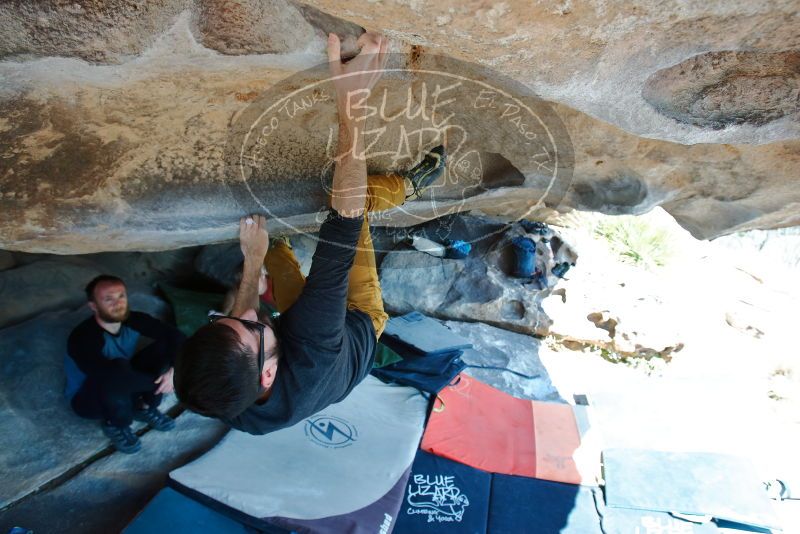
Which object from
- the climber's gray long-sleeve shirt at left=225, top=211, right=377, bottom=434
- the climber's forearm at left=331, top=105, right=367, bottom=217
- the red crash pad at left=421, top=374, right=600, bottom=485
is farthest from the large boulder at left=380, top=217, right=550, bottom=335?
the climber's gray long-sleeve shirt at left=225, top=211, right=377, bottom=434

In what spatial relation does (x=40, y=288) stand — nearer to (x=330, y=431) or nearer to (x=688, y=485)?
(x=330, y=431)

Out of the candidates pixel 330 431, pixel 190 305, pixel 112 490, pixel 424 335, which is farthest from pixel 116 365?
pixel 424 335

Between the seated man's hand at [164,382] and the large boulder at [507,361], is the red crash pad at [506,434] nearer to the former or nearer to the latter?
the large boulder at [507,361]

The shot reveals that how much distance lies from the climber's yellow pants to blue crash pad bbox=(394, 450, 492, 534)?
3.50 feet

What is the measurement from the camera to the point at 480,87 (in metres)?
1.76

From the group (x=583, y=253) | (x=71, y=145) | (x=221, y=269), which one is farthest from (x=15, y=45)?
(x=583, y=253)

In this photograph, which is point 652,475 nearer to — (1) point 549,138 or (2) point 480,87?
(1) point 549,138

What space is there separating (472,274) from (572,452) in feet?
5.18

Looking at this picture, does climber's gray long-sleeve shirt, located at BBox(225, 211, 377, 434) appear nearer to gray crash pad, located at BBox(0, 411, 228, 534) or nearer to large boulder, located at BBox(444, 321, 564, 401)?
gray crash pad, located at BBox(0, 411, 228, 534)

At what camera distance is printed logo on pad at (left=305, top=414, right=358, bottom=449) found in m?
2.53

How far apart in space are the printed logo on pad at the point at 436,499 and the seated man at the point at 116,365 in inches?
47.4

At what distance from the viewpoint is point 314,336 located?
54.7 inches

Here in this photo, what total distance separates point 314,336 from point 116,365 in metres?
1.31

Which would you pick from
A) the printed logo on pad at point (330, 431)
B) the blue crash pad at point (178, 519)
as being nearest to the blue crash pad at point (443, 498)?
the printed logo on pad at point (330, 431)
